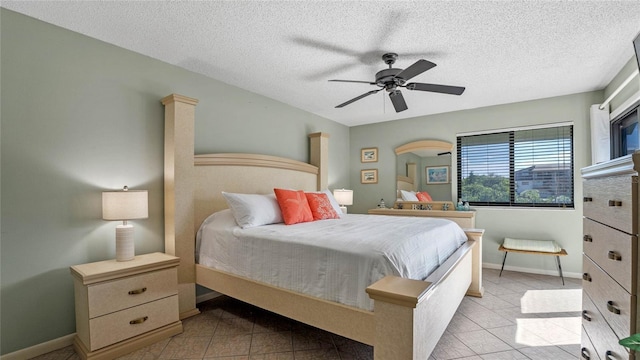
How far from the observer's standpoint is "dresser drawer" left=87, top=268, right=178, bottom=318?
196 centimetres

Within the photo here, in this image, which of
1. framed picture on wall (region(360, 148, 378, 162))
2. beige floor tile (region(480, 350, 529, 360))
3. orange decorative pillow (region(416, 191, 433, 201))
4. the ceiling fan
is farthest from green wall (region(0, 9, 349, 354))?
orange decorative pillow (region(416, 191, 433, 201))

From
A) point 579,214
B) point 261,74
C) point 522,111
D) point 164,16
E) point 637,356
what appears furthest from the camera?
point 522,111

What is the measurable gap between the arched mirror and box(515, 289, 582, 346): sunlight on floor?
6.22 ft

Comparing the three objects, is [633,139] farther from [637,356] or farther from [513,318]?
[637,356]

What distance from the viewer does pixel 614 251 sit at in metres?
1.16

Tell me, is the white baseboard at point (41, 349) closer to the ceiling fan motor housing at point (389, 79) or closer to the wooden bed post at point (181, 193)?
the wooden bed post at point (181, 193)

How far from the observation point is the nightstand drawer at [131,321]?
1.95 metres

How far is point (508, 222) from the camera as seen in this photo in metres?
4.23

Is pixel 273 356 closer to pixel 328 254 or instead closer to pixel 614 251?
pixel 328 254

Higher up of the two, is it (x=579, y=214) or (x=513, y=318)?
(x=579, y=214)

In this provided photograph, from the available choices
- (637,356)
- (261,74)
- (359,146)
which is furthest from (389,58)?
(359,146)

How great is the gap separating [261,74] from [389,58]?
1403mm

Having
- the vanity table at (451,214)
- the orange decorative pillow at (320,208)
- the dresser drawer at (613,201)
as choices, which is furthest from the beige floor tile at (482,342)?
the vanity table at (451,214)

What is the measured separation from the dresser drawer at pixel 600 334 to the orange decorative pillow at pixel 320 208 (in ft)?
7.08
